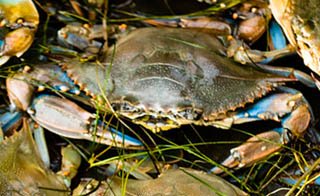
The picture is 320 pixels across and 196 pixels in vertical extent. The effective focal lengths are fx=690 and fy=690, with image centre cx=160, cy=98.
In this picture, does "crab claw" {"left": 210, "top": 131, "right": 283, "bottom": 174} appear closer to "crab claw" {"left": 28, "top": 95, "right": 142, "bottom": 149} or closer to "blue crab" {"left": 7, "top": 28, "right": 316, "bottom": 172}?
"blue crab" {"left": 7, "top": 28, "right": 316, "bottom": 172}

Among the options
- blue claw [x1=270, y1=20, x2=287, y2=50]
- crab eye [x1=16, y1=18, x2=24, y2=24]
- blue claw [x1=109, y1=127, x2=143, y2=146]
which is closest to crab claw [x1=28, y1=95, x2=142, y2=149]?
blue claw [x1=109, y1=127, x2=143, y2=146]

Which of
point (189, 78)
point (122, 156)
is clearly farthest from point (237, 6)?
point (122, 156)

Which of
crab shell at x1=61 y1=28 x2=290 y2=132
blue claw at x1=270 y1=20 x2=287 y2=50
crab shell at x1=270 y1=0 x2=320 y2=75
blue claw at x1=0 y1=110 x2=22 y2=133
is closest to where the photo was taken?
crab shell at x1=270 y1=0 x2=320 y2=75

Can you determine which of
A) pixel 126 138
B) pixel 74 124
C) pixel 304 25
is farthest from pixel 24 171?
pixel 304 25

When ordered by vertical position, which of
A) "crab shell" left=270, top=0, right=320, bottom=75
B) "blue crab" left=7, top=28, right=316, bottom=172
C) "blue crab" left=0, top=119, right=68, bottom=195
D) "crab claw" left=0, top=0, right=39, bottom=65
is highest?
"crab shell" left=270, top=0, right=320, bottom=75

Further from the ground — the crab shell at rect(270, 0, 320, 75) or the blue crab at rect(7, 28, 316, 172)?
the crab shell at rect(270, 0, 320, 75)

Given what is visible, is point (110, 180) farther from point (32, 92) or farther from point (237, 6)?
point (237, 6)

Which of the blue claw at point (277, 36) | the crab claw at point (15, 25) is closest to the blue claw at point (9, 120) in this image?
the crab claw at point (15, 25)

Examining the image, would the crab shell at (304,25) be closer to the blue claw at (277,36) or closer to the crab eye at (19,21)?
the blue claw at (277,36)
